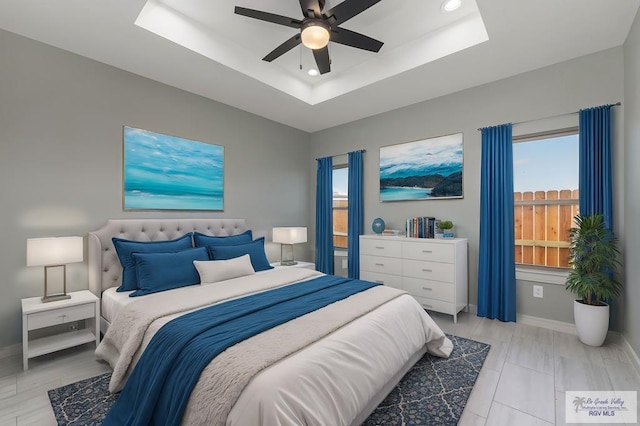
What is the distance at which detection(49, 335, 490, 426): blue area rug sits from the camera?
178cm

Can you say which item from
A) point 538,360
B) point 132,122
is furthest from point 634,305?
point 132,122

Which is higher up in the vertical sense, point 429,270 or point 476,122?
point 476,122

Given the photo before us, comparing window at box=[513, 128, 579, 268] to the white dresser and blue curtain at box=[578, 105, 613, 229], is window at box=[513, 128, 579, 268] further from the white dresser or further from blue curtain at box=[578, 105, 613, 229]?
the white dresser

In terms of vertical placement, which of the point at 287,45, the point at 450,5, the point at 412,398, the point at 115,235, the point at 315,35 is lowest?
the point at 412,398

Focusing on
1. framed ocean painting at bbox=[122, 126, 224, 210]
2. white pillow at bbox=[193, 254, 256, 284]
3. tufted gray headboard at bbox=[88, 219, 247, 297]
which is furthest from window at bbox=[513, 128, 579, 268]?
tufted gray headboard at bbox=[88, 219, 247, 297]

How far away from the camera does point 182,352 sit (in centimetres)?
153

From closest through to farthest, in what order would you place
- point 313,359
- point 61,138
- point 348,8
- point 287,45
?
point 313,359 < point 348,8 < point 287,45 < point 61,138

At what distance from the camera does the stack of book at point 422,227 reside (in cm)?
371

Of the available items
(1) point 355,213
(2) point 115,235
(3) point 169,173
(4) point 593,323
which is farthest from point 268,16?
(4) point 593,323

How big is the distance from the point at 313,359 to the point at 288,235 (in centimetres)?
291

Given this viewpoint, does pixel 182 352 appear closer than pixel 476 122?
Yes

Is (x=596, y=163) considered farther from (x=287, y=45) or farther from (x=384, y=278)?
(x=287, y=45)

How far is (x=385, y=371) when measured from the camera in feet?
5.89

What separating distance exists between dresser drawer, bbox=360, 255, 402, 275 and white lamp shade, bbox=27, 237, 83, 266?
3.16 m
